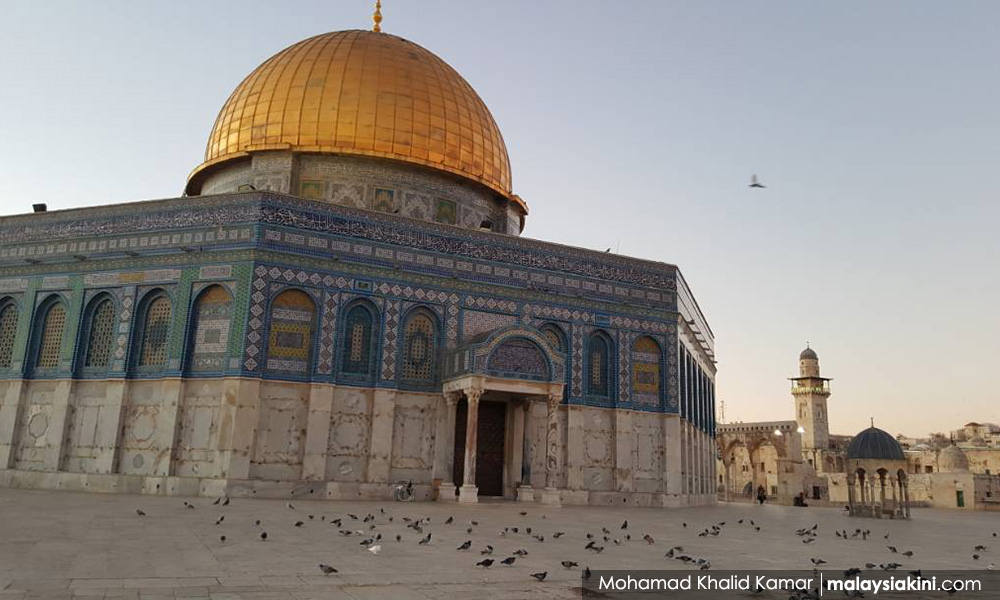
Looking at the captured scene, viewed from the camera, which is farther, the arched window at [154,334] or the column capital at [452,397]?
the column capital at [452,397]

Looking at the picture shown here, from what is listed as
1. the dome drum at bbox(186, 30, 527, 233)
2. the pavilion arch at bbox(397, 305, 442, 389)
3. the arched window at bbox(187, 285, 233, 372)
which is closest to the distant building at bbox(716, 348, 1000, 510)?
the pavilion arch at bbox(397, 305, 442, 389)

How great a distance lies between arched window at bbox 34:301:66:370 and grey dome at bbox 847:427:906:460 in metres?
22.5

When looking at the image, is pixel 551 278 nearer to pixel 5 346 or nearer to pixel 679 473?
pixel 679 473

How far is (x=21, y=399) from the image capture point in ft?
63.6

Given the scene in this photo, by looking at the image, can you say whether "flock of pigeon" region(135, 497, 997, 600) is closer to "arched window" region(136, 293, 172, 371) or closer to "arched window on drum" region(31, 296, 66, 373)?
"arched window" region(136, 293, 172, 371)

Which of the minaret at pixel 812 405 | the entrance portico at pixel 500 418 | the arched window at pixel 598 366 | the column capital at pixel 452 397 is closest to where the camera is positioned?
the entrance portico at pixel 500 418

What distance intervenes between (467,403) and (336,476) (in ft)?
12.9

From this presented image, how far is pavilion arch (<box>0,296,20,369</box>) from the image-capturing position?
66.0 feet


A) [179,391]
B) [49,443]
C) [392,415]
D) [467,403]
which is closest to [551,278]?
[467,403]

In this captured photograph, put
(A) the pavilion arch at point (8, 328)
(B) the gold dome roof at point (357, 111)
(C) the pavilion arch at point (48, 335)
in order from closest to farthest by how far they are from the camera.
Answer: (C) the pavilion arch at point (48, 335), (A) the pavilion arch at point (8, 328), (B) the gold dome roof at point (357, 111)

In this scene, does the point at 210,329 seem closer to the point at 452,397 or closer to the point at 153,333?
the point at 153,333

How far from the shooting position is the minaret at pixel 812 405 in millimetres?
68375

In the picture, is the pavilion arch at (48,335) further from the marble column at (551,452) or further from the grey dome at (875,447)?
the grey dome at (875,447)

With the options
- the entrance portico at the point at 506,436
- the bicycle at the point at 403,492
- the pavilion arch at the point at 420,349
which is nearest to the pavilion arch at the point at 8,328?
the pavilion arch at the point at 420,349
